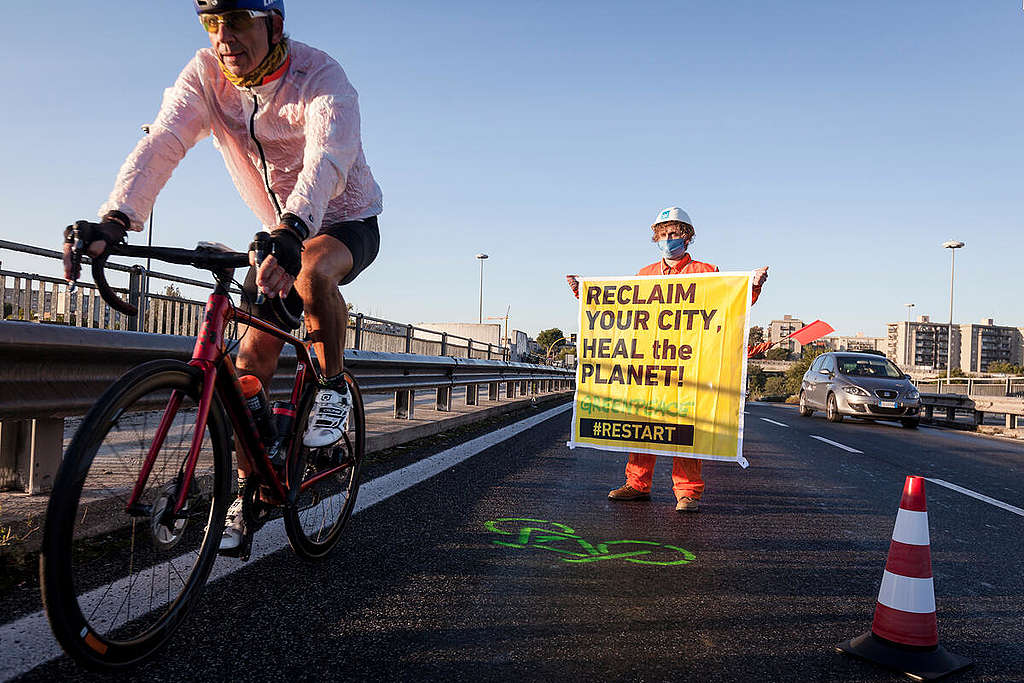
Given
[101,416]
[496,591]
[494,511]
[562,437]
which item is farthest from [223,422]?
[562,437]

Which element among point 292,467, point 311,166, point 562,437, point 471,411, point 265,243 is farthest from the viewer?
point 471,411

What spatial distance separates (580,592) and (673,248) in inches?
136

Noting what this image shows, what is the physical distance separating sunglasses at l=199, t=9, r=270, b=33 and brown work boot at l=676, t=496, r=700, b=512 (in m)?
3.77

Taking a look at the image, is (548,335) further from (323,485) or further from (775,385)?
(323,485)

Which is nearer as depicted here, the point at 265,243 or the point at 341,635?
the point at 265,243

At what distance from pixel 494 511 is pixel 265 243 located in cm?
267

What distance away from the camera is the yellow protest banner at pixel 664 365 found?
550 cm

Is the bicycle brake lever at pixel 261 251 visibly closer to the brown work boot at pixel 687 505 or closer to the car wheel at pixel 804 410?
the brown work boot at pixel 687 505

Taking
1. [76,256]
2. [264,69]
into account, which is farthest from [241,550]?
[264,69]

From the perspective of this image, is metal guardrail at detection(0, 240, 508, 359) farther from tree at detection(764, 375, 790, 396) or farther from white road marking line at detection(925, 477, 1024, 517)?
tree at detection(764, 375, 790, 396)

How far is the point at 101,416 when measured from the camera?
6.09 ft

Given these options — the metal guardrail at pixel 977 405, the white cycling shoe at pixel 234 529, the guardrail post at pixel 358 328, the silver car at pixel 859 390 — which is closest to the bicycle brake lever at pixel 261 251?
the white cycling shoe at pixel 234 529

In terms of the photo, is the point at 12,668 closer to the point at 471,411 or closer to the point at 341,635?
the point at 341,635

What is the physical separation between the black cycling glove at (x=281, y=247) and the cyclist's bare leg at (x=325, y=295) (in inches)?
25.9
